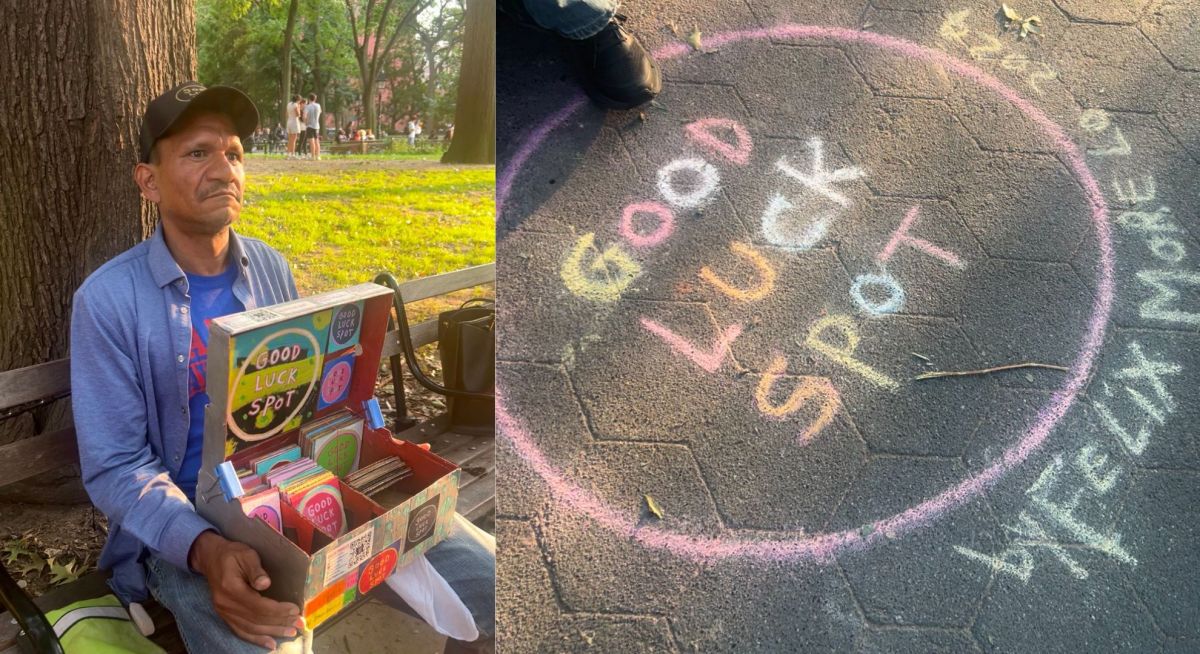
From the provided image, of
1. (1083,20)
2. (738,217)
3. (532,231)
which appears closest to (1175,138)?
(1083,20)

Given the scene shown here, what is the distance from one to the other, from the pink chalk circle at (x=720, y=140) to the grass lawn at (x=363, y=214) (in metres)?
1.16

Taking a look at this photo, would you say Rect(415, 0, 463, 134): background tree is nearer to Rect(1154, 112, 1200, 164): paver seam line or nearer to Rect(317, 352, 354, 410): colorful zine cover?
Rect(317, 352, 354, 410): colorful zine cover

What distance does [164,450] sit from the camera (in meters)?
1.34

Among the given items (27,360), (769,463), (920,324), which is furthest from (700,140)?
(27,360)

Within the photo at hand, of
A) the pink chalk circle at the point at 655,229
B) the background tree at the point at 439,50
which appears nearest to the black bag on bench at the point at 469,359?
the background tree at the point at 439,50

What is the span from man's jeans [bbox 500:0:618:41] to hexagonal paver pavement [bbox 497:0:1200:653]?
33cm

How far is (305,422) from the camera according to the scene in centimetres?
137

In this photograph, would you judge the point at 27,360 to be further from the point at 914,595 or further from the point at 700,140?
the point at 914,595

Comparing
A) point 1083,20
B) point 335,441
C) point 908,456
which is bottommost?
point 908,456

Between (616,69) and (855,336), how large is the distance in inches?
41.2

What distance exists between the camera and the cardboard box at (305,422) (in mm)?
1195

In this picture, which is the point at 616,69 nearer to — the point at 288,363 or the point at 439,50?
the point at 439,50

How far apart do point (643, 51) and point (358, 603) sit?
1.83 meters

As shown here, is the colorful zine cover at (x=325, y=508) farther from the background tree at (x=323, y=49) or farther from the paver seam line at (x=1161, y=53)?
the paver seam line at (x=1161, y=53)
